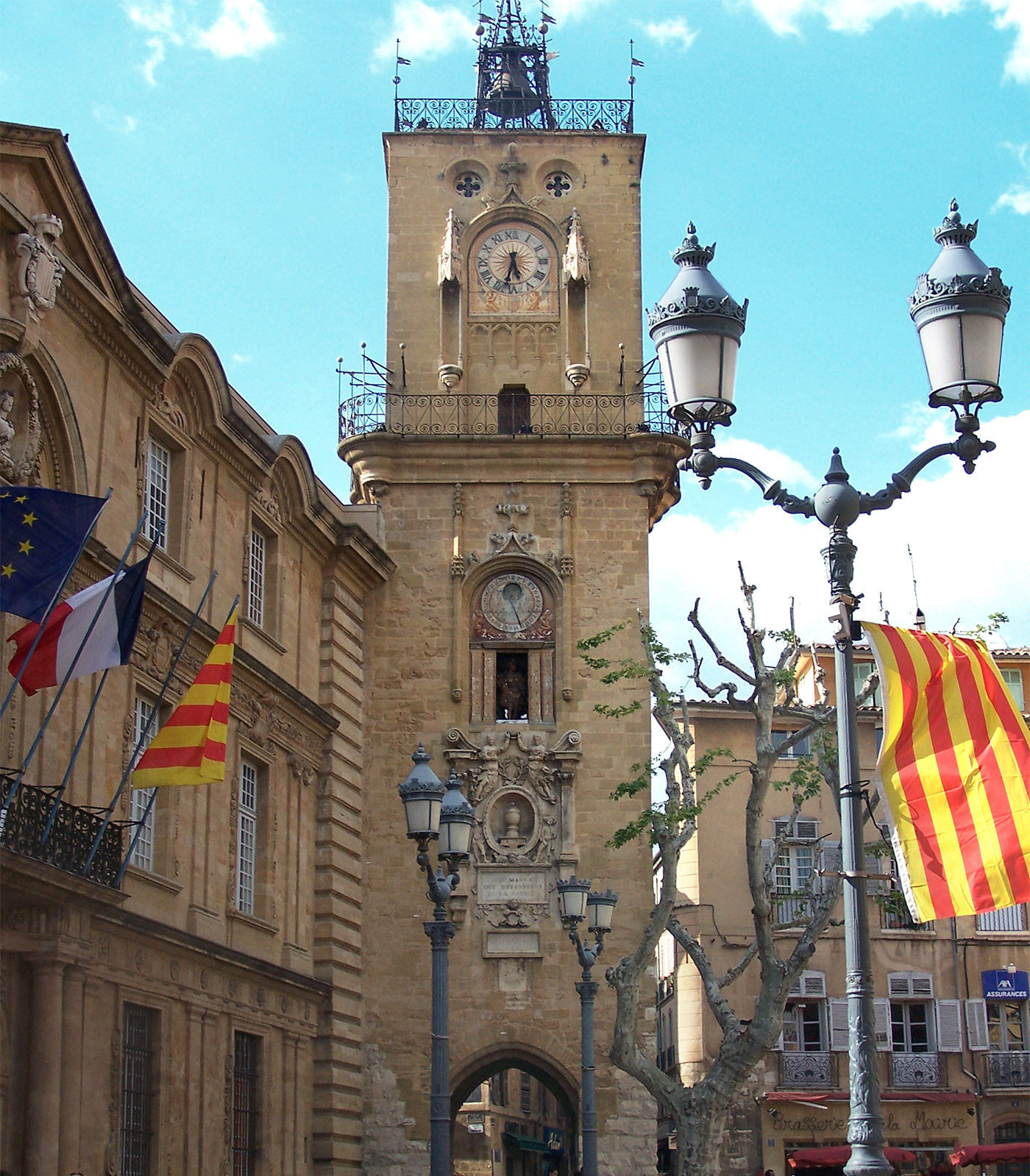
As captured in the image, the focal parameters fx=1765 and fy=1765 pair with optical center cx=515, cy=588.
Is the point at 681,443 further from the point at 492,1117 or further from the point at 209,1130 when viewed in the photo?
the point at 492,1117

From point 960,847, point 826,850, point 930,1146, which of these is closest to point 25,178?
point 960,847

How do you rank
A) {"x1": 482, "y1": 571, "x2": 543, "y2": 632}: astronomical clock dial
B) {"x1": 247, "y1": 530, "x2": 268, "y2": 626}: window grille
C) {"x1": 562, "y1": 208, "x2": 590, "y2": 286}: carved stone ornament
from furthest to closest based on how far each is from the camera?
{"x1": 562, "y1": 208, "x2": 590, "y2": 286}: carved stone ornament, {"x1": 482, "y1": 571, "x2": 543, "y2": 632}: astronomical clock dial, {"x1": 247, "y1": 530, "x2": 268, "y2": 626}: window grille

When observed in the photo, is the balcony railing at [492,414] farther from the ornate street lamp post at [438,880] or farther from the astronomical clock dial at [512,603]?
the ornate street lamp post at [438,880]

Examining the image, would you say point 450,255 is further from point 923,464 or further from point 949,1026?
point 923,464

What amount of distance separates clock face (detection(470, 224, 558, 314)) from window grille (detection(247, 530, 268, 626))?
7852 mm

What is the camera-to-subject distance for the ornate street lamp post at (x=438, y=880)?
16469 millimetres

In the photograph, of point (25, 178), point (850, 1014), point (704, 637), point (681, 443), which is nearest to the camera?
point (850, 1014)

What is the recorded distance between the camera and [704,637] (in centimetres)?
2506

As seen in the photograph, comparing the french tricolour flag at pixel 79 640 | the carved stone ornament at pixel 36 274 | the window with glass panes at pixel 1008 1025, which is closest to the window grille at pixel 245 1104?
the french tricolour flag at pixel 79 640

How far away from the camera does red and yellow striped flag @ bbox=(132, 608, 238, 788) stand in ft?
60.7

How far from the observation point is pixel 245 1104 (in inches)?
957

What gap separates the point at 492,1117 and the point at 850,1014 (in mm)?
42800

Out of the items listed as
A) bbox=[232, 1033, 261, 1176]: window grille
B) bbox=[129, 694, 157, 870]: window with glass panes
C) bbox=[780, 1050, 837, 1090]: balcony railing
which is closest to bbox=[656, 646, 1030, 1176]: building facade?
bbox=[780, 1050, 837, 1090]: balcony railing

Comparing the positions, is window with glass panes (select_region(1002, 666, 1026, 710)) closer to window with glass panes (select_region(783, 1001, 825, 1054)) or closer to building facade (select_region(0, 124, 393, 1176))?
window with glass panes (select_region(783, 1001, 825, 1054))
